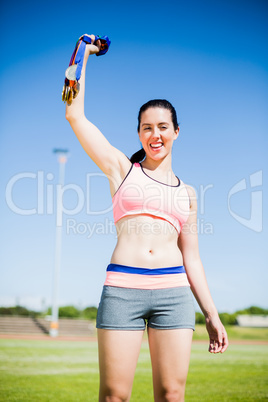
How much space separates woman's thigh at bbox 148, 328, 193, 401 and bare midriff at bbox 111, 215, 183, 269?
0.37 meters

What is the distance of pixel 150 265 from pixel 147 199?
14.8 inches

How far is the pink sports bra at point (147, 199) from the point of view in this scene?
2.29 meters

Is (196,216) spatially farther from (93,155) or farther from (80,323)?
(80,323)

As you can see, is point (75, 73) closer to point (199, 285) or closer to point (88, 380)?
point (199, 285)

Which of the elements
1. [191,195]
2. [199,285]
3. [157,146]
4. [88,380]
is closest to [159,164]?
[157,146]

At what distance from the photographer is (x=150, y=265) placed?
86.7 inches

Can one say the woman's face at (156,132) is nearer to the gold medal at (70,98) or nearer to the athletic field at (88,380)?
the gold medal at (70,98)

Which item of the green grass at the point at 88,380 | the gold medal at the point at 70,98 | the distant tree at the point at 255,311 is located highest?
the gold medal at the point at 70,98

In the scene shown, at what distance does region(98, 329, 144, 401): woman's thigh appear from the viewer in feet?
6.72

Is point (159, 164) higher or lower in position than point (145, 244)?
higher

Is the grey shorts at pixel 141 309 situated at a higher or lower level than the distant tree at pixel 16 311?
higher

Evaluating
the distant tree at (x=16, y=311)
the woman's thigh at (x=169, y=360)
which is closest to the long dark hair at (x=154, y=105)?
the woman's thigh at (x=169, y=360)

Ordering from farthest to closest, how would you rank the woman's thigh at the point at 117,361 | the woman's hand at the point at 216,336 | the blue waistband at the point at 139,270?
the woman's hand at the point at 216,336
the blue waistband at the point at 139,270
the woman's thigh at the point at 117,361

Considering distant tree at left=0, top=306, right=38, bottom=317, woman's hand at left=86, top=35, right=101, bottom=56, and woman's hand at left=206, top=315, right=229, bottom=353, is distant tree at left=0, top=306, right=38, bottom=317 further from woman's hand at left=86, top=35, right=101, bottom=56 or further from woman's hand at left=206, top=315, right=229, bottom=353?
woman's hand at left=86, top=35, right=101, bottom=56
